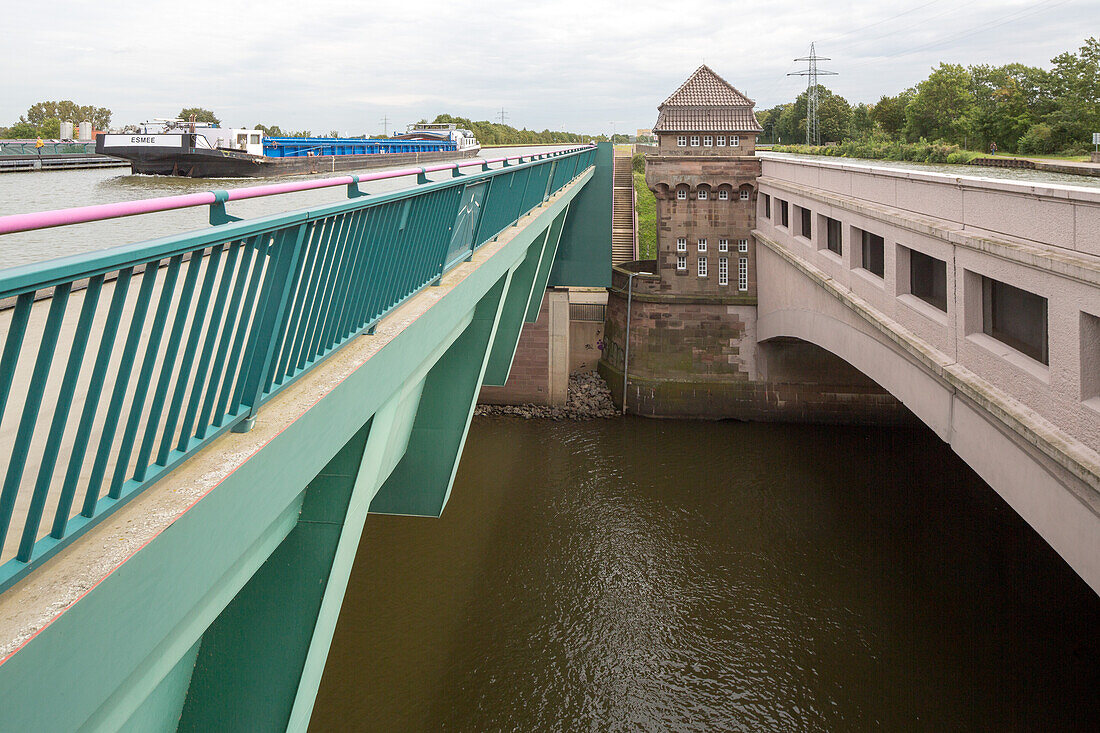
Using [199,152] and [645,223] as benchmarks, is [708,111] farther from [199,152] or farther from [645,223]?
[199,152]

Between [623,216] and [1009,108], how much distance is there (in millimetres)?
18479

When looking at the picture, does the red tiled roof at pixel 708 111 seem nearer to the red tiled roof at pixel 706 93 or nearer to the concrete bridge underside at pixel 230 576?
the red tiled roof at pixel 706 93

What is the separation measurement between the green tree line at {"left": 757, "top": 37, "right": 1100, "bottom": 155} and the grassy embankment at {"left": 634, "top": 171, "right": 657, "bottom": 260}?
10278 mm

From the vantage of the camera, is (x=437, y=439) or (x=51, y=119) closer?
(x=437, y=439)

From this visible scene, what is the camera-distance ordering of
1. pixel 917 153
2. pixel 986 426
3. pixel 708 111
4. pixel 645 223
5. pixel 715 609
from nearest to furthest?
pixel 986 426 < pixel 715 609 < pixel 917 153 < pixel 708 111 < pixel 645 223

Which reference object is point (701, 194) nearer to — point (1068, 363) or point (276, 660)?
point (1068, 363)

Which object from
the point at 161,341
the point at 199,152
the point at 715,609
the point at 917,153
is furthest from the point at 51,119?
the point at 917,153

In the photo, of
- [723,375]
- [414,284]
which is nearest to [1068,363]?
[414,284]

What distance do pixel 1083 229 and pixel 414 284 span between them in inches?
211

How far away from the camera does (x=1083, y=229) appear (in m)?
6.83

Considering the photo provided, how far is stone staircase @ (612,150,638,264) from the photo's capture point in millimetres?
36812

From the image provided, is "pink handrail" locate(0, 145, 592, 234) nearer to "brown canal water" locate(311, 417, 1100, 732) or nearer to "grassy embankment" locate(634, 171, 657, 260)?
"brown canal water" locate(311, 417, 1100, 732)

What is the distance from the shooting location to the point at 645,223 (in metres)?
44.3

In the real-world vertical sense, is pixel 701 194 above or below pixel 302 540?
above
